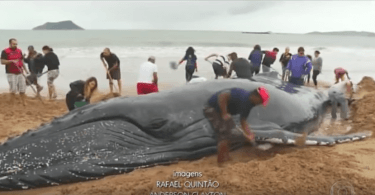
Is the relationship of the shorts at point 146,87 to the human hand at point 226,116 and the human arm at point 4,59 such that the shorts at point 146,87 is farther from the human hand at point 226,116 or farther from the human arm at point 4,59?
the human arm at point 4,59

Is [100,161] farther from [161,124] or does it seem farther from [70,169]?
[161,124]

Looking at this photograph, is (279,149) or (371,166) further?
(279,149)

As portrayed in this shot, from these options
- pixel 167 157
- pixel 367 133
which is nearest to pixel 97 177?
pixel 167 157

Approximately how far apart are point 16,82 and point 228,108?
876 cm

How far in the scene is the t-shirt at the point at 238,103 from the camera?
5078mm

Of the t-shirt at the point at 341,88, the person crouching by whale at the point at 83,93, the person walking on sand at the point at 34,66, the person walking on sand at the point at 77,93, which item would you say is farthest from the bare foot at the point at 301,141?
the person walking on sand at the point at 34,66

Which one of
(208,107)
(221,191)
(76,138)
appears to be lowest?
(221,191)

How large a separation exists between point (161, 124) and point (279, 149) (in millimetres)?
2301

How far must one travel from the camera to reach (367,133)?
23.5 ft

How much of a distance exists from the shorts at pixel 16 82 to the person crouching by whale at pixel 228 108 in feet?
26.1

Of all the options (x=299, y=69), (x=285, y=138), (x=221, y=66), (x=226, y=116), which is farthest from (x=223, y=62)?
(x=226, y=116)

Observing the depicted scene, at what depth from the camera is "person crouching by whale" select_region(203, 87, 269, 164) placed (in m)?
4.93

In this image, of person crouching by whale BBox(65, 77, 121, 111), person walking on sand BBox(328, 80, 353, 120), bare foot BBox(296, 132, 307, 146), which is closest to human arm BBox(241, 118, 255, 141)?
bare foot BBox(296, 132, 307, 146)

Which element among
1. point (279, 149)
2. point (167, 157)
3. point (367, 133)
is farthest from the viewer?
point (367, 133)
